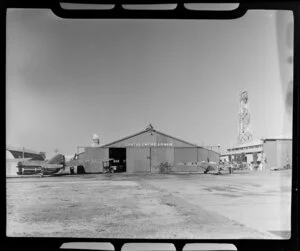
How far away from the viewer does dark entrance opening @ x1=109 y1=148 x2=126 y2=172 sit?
7.22ft

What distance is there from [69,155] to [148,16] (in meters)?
1.10

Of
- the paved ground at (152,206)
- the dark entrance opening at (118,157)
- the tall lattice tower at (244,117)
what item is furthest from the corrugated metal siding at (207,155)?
the dark entrance opening at (118,157)

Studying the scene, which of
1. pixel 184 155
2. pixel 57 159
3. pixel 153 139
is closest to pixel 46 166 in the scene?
pixel 57 159

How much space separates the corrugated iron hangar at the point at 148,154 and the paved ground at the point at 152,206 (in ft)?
0.26

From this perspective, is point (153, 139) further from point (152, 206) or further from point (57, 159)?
point (57, 159)

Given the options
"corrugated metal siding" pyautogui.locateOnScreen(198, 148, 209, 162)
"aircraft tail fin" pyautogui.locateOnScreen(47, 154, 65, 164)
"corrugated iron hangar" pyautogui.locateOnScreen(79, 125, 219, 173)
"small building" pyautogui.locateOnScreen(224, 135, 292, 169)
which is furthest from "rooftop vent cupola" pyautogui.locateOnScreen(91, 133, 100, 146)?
"small building" pyautogui.locateOnScreen(224, 135, 292, 169)

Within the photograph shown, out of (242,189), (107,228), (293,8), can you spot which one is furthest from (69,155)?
(293,8)

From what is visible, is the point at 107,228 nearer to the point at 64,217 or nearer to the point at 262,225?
the point at 64,217

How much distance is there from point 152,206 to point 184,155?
0.44 metres

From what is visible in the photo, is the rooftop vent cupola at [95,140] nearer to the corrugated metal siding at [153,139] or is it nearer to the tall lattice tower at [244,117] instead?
the corrugated metal siding at [153,139]

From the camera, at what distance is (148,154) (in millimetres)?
2307

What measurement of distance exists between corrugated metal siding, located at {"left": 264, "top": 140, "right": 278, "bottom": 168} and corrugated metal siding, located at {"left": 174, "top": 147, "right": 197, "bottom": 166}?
51cm

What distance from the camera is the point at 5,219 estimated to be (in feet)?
6.53

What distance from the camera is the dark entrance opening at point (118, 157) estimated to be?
2.20 m
